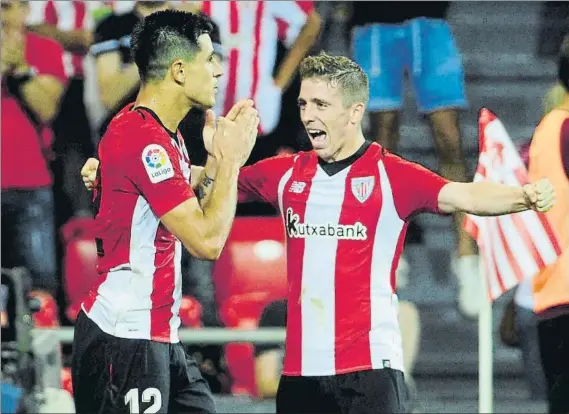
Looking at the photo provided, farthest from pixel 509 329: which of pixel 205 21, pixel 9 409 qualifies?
pixel 205 21

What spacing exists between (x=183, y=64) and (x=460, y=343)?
3.33 meters

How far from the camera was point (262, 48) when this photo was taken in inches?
281

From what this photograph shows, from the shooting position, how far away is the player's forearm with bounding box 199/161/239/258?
3.91m

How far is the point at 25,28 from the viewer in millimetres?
7270

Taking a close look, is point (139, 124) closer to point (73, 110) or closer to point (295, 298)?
point (295, 298)

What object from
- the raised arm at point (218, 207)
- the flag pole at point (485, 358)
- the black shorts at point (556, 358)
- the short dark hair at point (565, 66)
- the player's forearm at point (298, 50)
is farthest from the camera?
the player's forearm at point (298, 50)

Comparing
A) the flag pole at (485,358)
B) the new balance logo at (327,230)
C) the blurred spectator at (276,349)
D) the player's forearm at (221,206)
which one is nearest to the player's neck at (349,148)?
the new balance logo at (327,230)

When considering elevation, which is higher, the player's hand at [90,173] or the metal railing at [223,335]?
the player's hand at [90,173]

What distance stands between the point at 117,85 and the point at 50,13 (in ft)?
2.01

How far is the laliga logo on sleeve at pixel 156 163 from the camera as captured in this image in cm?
393

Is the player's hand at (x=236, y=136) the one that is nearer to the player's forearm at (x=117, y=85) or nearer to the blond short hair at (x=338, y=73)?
the blond short hair at (x=338, y=73)

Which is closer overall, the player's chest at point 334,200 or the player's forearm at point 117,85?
the player's chest at point 334,200

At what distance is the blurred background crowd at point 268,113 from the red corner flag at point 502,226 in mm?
951

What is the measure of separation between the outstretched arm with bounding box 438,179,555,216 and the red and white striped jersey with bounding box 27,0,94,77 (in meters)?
3.55
